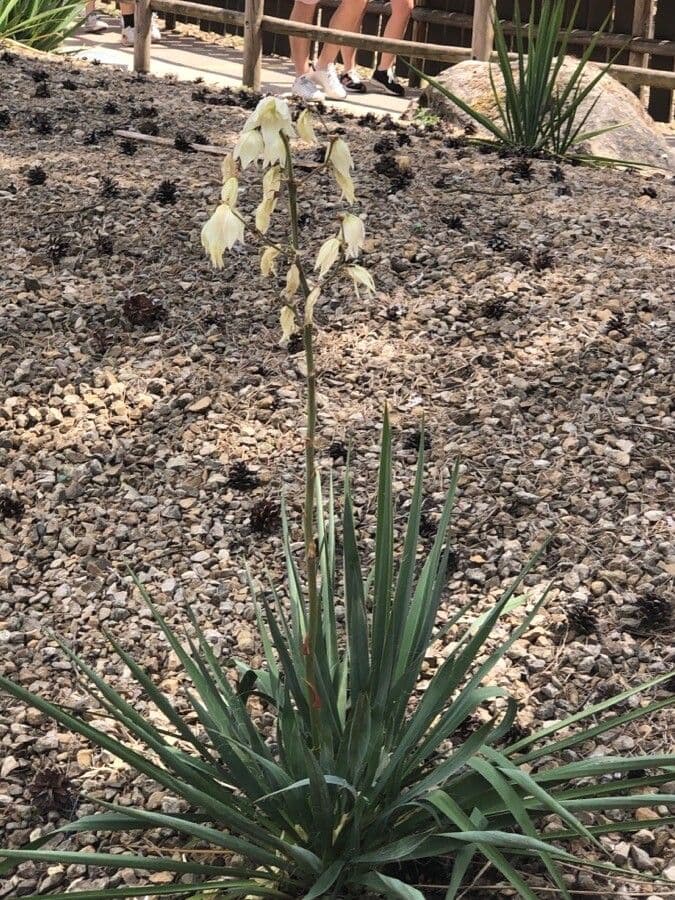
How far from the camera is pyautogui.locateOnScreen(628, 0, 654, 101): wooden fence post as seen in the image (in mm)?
9552

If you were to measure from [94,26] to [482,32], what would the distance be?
5513mm

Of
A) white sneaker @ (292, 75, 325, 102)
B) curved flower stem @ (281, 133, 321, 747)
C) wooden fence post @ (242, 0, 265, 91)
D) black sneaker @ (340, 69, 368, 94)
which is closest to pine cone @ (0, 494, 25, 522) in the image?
curved flower stem @ (281, 133, 321, 747)

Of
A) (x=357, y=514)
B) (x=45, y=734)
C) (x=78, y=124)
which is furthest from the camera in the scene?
(x=78, y=124)

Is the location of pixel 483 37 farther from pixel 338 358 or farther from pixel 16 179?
pixel 338 358

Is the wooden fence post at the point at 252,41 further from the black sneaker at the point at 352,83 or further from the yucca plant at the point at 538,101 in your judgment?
the yucca plant at the point at 538,101

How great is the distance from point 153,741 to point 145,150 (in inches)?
165

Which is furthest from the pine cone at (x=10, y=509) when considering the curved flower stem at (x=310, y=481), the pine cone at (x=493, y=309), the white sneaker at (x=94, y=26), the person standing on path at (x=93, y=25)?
the white sneaker at (x=94, y=26)

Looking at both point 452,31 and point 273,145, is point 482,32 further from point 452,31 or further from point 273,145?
point 273,145

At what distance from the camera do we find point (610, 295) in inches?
171

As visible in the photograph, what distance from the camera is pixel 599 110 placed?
6.51 meters

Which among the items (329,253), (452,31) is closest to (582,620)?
(329,253)

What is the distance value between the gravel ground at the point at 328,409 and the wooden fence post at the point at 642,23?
4.74 meters

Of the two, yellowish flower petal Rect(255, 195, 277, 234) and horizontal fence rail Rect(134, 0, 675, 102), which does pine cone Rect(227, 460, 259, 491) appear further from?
horizontal fence rail Rect(134, 0, 675, 102)

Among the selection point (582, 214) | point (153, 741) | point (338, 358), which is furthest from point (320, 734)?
point (582, 214)
